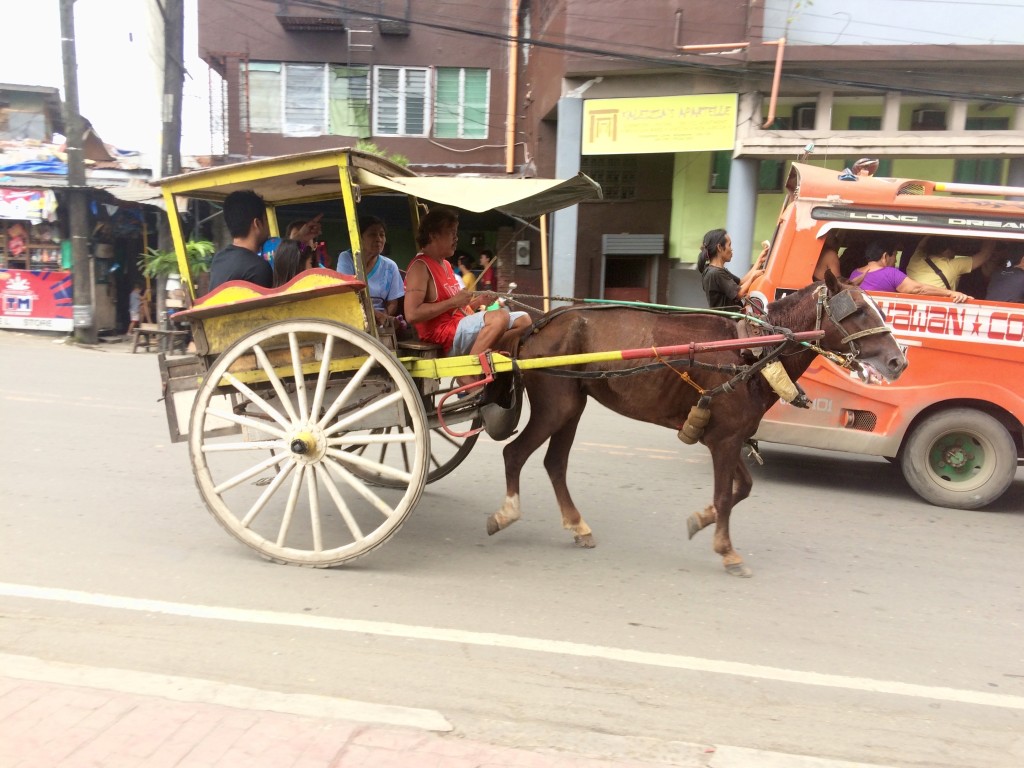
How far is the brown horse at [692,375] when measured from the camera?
4336 millimetres

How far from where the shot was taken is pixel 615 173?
50.8ft

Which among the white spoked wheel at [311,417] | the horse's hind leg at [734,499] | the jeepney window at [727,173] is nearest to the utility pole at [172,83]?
the jeepney window at [727,173]

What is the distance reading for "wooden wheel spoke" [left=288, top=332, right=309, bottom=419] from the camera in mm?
4121

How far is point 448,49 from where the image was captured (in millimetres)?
17141

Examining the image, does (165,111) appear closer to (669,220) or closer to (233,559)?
(669,220)

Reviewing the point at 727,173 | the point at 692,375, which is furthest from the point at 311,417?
the point at 727,173

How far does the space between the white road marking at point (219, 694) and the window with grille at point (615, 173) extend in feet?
44.6

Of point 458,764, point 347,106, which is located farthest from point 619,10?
point 458,764

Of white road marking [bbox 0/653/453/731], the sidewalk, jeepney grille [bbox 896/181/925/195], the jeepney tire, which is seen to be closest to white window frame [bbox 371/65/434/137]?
jeepney grille [bbox 896/181/925/195]

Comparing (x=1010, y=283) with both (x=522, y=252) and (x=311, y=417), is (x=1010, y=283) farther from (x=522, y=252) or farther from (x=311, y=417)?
(x=522, y=252)

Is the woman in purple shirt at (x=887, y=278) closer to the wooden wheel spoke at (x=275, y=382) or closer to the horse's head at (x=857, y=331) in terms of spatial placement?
the horse's head at (x=857, y=331)

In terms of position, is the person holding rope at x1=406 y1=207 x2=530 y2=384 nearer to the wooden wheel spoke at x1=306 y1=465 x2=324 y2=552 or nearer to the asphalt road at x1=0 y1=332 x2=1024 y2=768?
the wooden wheel spoke at x1=306 y1=465 x2=324 y2=552

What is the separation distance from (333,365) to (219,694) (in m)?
1.86

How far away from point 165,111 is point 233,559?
12.6 meters
